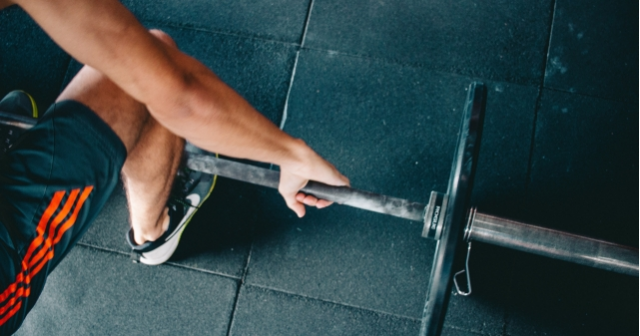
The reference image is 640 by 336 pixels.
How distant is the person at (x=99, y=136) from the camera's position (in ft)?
2.40

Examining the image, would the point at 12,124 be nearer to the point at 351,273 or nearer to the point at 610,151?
the point at 351,273

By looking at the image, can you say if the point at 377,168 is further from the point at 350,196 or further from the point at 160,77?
the point at 160,77

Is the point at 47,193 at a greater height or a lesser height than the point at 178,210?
greater

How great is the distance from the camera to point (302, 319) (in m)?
1.50

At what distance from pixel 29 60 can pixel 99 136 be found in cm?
112

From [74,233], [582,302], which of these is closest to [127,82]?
[74,233]

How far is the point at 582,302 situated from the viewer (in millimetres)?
1458

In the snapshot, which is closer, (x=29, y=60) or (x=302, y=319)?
(x=302, y=319)

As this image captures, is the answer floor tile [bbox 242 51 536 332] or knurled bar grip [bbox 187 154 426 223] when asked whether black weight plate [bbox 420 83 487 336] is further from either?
floor tile [bbox 242 51 536 332]

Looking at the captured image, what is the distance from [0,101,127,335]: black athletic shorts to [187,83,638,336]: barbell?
0.27 metres

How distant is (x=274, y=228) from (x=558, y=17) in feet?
4.63

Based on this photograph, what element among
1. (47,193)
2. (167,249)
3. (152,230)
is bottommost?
(167,249)

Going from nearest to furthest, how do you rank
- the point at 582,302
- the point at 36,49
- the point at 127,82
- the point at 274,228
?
the point at 127,82, the point at 582,302, the point at 274,228, the point at 36,49

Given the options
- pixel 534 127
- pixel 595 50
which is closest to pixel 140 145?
pixel 534 127
